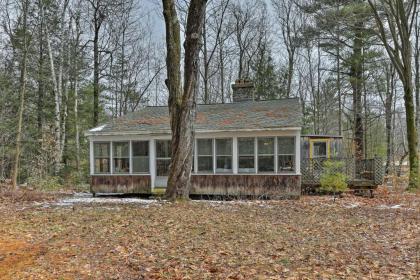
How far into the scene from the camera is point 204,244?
650 centimetres

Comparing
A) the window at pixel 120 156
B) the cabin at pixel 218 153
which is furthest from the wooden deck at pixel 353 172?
the window at pixel 120 156

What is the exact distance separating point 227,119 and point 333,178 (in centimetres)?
476

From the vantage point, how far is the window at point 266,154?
1429 centimetres

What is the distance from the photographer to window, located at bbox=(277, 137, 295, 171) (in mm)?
14109

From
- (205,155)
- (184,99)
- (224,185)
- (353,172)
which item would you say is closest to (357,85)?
(353,172)

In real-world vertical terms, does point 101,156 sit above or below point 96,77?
below

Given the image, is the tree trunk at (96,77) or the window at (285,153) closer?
the window at (285,153)

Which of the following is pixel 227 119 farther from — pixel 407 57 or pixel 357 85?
pixel 357 85

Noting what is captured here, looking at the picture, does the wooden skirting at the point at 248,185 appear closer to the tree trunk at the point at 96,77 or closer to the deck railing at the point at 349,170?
the deck railing at the point at 349,170

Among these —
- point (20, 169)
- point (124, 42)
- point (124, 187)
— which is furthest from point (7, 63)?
point (124, 187)

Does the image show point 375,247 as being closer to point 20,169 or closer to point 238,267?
point 238,267

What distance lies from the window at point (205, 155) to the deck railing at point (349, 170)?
394cm

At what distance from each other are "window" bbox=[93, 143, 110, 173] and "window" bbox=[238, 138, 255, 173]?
5676 mm

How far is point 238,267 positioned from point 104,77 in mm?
21479
